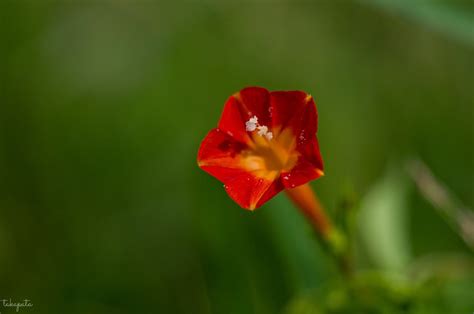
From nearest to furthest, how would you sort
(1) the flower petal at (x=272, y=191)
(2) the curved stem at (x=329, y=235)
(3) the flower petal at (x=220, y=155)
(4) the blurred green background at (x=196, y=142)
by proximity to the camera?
(1) the flower petal at (x=272, y=191)
(3) the flower petal at (x=220, y=155)
(2) the curved stem at (x=329, y=235)
(4) the blurred green background at (x=196, y=142)

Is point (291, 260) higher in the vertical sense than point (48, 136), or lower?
lower

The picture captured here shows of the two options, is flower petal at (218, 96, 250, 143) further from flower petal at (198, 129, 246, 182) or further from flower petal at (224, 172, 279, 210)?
flower petal at (224, 172, 279, 210)

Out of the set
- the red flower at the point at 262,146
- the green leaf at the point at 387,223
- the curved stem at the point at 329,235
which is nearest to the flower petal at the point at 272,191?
the red flower at the point at 262,146

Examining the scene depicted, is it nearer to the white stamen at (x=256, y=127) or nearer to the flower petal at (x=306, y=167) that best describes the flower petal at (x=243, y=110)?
the white stamen at (x=256, y=127)

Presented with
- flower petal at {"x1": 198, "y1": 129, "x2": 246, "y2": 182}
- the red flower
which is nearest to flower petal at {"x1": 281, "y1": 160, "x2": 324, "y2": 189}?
the red flower

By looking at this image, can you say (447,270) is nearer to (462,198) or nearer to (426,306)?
(426,306)

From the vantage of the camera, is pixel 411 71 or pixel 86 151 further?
pixel 411 71

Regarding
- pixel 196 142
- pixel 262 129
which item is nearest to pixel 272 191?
pixel 262 129

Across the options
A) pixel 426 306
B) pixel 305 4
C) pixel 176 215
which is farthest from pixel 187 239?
pixel 305 4
